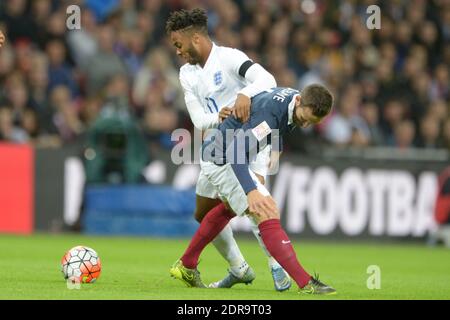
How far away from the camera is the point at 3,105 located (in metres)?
15.3

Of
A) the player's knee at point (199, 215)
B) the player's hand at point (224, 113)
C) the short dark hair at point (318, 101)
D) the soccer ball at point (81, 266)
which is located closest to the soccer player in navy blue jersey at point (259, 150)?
the short dark hair at point (318, 101)

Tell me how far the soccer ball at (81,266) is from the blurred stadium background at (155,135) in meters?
6.97

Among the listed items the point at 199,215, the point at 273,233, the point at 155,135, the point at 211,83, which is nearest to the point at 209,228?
the point at 199,215

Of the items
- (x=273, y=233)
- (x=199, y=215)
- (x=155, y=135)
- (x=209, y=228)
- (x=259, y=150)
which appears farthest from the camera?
(x=155, y=135)

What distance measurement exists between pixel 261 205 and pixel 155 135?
28.7ft

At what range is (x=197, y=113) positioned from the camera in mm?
8531

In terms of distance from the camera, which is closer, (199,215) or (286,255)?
(286,255)

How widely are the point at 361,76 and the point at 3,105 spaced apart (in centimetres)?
661

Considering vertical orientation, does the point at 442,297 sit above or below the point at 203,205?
below

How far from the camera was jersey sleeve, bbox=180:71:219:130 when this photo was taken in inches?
330

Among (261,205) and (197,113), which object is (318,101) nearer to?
(261,205)

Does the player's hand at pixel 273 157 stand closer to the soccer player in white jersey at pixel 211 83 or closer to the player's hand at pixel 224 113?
the soccer player in white jersey at pixel 211 83
